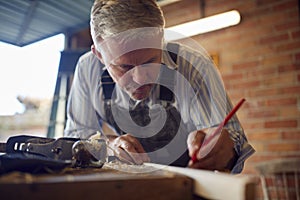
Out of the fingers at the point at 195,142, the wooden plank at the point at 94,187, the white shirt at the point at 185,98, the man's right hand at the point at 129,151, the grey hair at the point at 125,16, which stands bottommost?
the wooden plank at the point at 94,187

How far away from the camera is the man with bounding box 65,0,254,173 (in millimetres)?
850

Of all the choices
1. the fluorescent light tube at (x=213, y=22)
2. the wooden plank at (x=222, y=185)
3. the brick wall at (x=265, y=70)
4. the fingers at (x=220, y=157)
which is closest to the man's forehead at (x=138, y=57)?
the fingers at (x=220, y=157)

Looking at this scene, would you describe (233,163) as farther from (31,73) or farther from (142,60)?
(31,73)

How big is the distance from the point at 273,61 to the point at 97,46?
152 centimetres

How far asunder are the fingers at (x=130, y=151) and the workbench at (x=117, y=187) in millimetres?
271

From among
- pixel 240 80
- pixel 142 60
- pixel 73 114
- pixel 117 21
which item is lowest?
pixel 73 114

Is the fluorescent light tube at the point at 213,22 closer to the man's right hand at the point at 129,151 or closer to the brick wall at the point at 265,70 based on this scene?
the brick wall at the point at 265,70

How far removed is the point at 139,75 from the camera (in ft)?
2.91

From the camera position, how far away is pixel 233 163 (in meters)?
0.69

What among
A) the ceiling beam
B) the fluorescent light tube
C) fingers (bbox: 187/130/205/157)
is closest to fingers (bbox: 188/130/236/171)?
fingers (bbox: 187/130/205/157)

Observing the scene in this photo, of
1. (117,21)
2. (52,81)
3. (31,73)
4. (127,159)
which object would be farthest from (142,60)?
(52,81)

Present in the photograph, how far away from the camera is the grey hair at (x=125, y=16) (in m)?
0.89

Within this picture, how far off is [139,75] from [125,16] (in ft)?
0.59

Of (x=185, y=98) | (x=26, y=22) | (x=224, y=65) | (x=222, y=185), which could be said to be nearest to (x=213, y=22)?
(x=224, y=65)
